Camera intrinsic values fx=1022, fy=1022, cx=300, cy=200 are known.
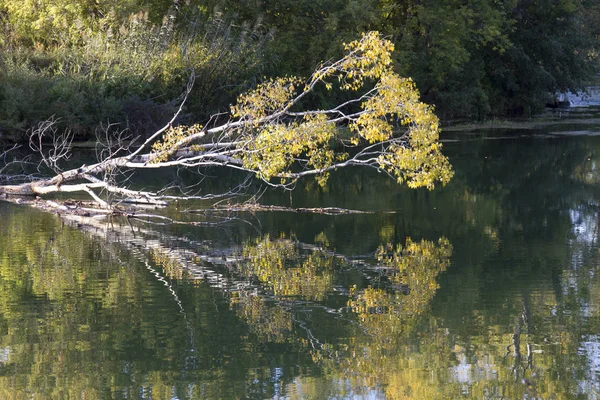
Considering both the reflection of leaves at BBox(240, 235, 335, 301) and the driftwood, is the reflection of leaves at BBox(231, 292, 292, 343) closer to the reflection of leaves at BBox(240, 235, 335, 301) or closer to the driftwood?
the reflection of leaves at BBox(240, 235, 335, 301)

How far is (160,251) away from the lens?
42.3 ft

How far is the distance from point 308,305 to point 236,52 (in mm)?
22312

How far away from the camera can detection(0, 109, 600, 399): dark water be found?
7.48m

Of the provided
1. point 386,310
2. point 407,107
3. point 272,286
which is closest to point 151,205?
point 407,107

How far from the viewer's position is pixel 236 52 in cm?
3138

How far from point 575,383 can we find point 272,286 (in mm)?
4077

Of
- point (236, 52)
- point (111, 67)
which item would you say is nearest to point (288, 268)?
point (111, 67)

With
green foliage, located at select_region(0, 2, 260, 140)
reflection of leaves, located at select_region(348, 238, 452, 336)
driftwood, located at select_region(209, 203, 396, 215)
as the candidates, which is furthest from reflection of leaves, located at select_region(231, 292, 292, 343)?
green foliage, located at select_region(0, 2, 260, 140)

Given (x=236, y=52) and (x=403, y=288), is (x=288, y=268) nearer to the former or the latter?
(x=403, y=288)

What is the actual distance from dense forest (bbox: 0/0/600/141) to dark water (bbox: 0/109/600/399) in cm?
1012

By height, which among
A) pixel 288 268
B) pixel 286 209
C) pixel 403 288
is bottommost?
pixel 403 288

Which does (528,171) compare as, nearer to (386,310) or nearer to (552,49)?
(386,310)

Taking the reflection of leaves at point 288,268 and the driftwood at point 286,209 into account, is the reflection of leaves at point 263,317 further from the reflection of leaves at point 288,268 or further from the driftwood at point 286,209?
the driftwood at point 286,209

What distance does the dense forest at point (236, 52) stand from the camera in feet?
90.7
